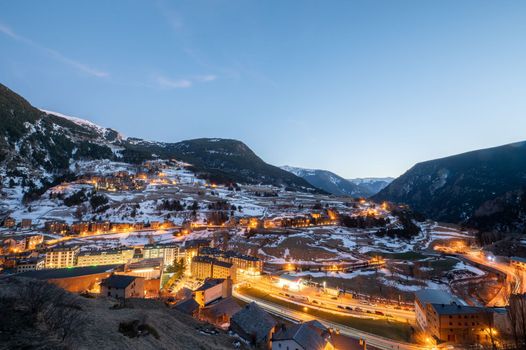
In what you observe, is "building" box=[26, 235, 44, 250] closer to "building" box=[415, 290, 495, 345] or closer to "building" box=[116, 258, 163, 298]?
"building" box=[116, 258, 163, 298]

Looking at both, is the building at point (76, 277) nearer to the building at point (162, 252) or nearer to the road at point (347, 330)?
the building at point (162, 252)

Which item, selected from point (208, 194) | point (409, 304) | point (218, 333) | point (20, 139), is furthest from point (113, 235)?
point (20, 139)

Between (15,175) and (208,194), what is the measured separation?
4170 inches

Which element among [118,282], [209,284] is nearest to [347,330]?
[209,284]

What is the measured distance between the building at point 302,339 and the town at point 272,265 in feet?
0.50

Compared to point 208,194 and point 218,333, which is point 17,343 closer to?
point 218,333

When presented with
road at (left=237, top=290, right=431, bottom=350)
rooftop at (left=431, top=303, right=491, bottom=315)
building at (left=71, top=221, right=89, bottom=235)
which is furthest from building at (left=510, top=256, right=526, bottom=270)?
building at (left=71, top=221, right=89, bottom=235)

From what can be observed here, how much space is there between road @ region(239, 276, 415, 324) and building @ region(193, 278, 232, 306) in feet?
30.1

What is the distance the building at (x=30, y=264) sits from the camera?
79.7m

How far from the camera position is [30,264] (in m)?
81.1

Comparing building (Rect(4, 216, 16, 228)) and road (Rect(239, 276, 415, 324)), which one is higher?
building (Rect(4, 216, 16, 228))

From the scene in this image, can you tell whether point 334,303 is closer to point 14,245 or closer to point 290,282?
point 290,282

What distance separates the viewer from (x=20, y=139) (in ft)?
637

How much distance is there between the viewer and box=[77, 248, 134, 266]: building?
82.2 metres
